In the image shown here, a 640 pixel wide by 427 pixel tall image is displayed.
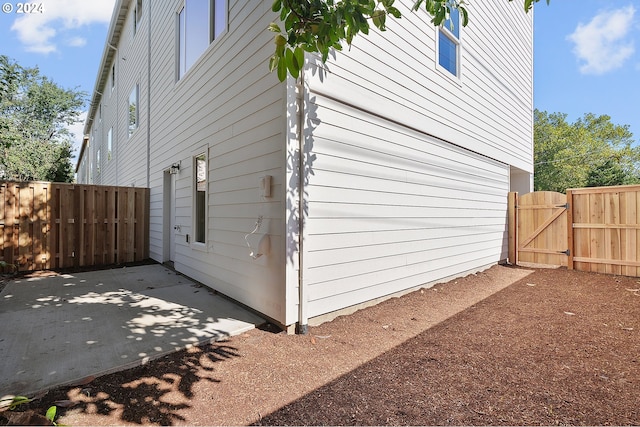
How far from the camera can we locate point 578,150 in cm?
2706

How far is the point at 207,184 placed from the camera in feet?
17.0

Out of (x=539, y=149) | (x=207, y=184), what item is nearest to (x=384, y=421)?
(x=207, y=184)

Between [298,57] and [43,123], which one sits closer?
[298,57]

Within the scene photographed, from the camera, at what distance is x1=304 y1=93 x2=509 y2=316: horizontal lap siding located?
12.2ft

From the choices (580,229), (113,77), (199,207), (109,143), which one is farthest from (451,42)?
(109,143)

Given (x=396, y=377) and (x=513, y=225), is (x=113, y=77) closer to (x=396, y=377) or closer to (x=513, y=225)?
(x=396, y=377)

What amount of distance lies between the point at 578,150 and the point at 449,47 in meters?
28.9

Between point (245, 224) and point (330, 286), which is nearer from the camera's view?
point (330, 286)

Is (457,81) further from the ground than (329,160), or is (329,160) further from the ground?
(457,81)

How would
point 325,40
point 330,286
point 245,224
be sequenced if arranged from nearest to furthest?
point 325,40, point 330,286, point 245,224

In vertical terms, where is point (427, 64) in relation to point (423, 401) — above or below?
above

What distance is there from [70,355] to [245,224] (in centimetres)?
213

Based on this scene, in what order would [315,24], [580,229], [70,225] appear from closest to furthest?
[315,24]
[580,229]
[70,225]

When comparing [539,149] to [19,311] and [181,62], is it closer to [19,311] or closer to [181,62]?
[181,62]
